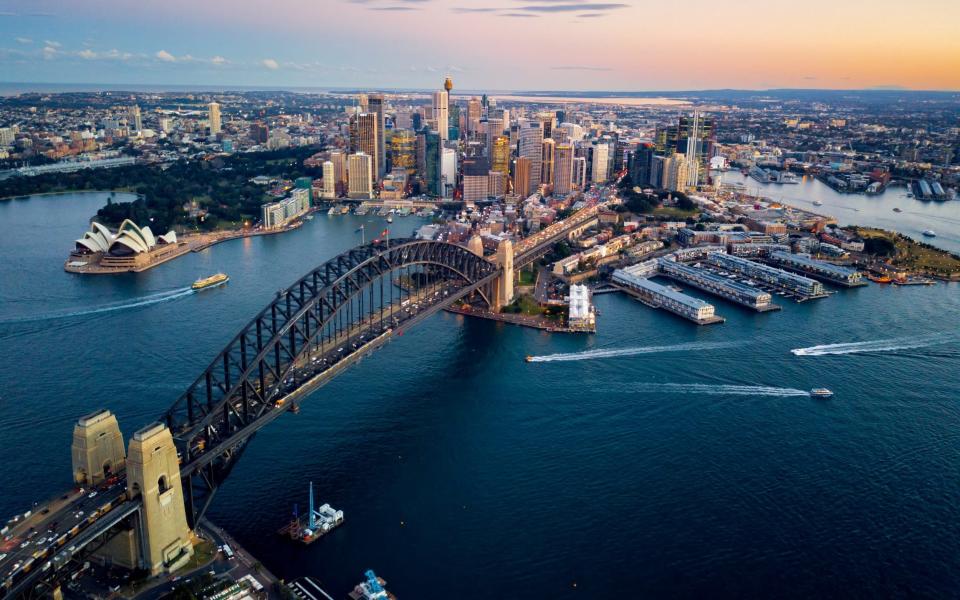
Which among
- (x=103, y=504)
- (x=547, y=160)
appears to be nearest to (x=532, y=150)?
(x=547, y=160)

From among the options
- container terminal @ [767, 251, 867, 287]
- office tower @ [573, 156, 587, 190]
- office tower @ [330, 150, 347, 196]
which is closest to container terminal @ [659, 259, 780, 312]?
container terminal @ [767, 251, 867, 287]

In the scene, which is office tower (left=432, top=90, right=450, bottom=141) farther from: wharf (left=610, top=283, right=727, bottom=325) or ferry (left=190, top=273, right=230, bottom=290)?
wharf (left=610, top=283, right=727, bottom=325)

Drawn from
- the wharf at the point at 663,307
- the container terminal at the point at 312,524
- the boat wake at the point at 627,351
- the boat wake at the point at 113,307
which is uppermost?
the boat wake at the point at 113,307

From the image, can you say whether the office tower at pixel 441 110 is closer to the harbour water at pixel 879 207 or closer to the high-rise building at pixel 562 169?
the high-rise building at pixel 562 169

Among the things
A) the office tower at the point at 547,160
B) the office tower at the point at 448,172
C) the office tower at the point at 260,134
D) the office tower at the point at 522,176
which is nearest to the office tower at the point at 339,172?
the office tower at the point at 448,172

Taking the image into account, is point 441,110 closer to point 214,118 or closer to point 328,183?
point 214,118

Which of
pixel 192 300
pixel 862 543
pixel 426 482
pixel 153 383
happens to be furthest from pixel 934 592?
pixel 192 300
